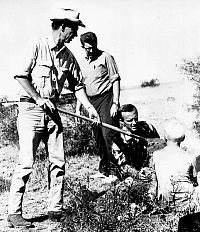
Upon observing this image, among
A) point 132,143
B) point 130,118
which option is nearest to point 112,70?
point 130,118

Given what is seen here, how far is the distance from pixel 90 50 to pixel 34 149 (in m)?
2.29

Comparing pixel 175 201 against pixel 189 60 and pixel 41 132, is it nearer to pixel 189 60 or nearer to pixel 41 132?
pixel 41 132

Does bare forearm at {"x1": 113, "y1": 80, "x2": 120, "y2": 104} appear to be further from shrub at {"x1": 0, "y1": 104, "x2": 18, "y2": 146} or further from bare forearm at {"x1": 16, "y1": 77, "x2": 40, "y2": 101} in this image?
shrub at {"x1": 0, "y1": 104, "x2": 18, "y2": 146}

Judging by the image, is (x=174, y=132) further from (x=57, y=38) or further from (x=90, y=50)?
(x=90, y=50)

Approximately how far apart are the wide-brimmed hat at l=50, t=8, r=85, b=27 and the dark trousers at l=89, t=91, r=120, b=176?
217 cm

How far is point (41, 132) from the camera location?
208 inches

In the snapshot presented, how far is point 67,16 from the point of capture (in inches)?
199

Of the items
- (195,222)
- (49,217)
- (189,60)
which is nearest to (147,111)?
(189,60)

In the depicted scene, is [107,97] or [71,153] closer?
[107,97]

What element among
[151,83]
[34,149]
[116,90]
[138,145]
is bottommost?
[151,83]

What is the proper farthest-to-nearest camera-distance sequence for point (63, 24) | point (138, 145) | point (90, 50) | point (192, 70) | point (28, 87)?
point (192, 70)
point (138, 145)
point (90, 50)
point (63, 24)
point (28, 87)

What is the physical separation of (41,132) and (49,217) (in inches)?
34.0

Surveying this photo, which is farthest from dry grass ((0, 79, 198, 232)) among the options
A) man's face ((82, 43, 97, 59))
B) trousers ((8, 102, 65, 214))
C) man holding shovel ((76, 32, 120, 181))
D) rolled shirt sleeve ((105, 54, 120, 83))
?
man's face ((82, 43, 97, 59))

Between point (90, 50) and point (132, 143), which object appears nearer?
point (90, 50)
